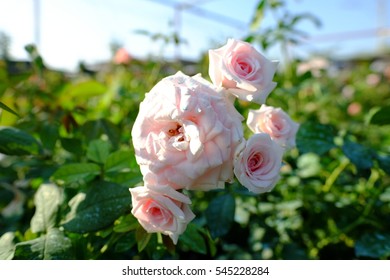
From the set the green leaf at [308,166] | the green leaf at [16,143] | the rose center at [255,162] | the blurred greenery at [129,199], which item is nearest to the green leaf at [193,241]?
the blurred greenery at [129,199]

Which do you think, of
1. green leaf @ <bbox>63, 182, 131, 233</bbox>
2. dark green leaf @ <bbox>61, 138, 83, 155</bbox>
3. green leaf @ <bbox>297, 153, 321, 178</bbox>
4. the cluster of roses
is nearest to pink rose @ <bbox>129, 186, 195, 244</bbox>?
the cluster of roses

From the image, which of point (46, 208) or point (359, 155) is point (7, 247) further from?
point (359, 155)

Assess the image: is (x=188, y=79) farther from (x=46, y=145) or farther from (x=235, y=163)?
(x=46, y=145)

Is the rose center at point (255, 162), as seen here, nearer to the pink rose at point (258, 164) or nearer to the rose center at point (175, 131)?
the pink rose at point (258, 164)

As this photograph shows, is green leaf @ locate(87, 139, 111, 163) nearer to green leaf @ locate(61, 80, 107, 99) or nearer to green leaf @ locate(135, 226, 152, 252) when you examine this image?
green leaf @ locate(135, 226, 152, 252)

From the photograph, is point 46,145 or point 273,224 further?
point 273,224
